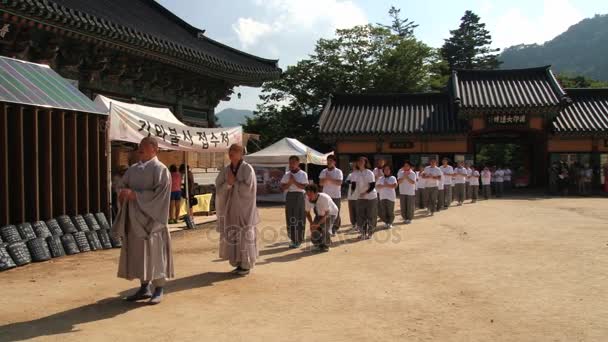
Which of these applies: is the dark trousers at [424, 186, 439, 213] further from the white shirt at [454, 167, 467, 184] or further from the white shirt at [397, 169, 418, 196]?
the white shirt at [454, 167, 467, 184]

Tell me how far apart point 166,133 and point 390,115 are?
55.9 feet

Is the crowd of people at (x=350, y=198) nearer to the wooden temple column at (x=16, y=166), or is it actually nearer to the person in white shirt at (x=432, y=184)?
the person in white shirt at (x=432, y=184)

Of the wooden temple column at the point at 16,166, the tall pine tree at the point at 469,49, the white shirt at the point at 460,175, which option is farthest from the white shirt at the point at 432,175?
the tall pine tree at the point at 469,49

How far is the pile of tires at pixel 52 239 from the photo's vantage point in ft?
24.0

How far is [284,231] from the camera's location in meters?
11.5

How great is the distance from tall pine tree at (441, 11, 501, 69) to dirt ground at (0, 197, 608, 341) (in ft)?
150

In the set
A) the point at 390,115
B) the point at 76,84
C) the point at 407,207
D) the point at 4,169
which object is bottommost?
the point at 407,207

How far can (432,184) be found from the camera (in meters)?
15.3

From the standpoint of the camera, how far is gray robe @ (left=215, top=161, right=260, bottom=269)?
6652 millimetres

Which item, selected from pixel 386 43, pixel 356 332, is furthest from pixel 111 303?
pixel 386 43

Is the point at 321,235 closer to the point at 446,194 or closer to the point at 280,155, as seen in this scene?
the point at 446,194

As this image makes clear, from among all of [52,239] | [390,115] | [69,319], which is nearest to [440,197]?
[390,115]

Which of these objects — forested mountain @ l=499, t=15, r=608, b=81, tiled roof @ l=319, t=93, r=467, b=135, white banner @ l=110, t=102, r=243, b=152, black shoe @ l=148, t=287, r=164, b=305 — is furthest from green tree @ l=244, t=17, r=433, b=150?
forested mountain @ l=499, t=15, r=608, b=81

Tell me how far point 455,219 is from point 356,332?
9.82m
